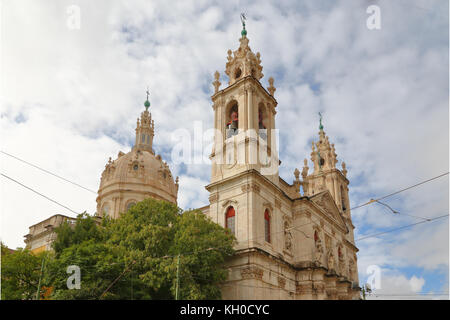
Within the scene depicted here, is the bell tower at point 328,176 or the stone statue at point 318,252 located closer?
the stone statue at point 318,252

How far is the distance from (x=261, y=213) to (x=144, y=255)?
32.8 feet

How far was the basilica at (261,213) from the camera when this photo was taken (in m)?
29.4

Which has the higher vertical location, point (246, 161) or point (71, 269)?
point (246, 161)

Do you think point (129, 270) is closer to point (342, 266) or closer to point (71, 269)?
point (71, 269)

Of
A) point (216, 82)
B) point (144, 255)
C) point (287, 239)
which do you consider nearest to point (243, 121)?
point (216, 82)

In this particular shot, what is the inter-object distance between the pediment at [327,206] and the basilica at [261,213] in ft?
0.33

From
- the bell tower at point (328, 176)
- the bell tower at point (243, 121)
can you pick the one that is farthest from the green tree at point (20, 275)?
the bell tower at point (328, 176)

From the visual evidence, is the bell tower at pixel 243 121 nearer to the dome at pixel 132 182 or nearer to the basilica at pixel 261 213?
the basilica at pixel 261 213

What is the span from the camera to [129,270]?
24.3m

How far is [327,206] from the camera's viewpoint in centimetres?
4144

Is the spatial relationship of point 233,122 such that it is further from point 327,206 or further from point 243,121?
point 327,206
